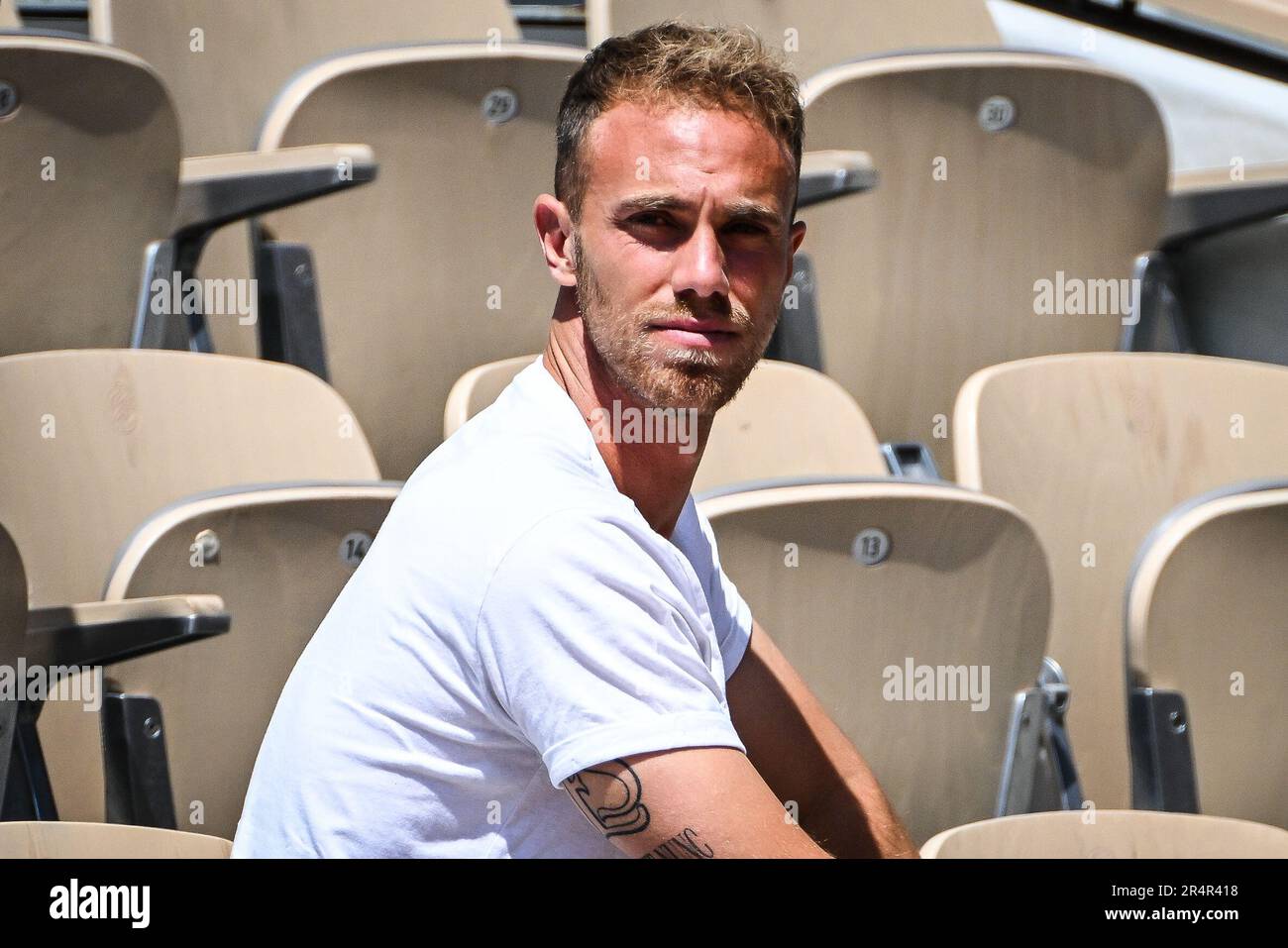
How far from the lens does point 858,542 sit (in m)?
0.80

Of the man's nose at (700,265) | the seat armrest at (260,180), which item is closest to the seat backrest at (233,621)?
the seat armrest at (260,180)

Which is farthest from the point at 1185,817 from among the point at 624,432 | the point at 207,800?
the point at 207,800

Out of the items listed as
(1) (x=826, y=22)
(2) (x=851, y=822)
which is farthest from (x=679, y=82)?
(1) (x=826, y=22)

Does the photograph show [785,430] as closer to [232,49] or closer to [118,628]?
[118,628]

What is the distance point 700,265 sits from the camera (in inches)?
20.0

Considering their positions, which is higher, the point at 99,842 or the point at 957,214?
the point at 957,214

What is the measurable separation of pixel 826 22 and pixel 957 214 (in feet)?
1.01

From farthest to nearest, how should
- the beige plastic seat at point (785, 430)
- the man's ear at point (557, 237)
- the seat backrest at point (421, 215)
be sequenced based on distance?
the seat backrest at point (421, 215) → the beige plastic seat at point (785, 430) → the man's ear at point (557, 237)

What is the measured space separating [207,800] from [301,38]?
646 mm

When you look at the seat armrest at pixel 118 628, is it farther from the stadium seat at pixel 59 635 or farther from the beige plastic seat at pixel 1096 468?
the beige plastic seat at pixel 1096 468

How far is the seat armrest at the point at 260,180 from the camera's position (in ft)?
3.24

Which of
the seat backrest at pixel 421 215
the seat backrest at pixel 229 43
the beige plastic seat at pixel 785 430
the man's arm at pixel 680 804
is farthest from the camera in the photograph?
the seat backrest at pixel 229 43

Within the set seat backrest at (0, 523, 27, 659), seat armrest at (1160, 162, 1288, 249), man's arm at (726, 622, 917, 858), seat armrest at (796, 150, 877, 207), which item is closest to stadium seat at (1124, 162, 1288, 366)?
seat armrest at (1160, 162, 1288, 249)

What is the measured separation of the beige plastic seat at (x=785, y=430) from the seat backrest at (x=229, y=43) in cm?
39
